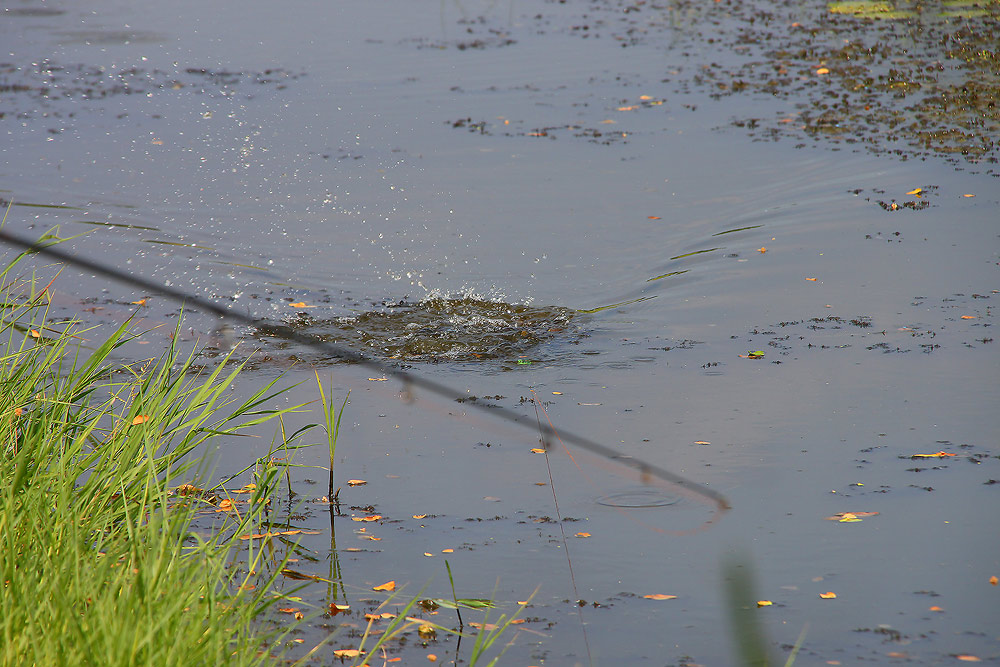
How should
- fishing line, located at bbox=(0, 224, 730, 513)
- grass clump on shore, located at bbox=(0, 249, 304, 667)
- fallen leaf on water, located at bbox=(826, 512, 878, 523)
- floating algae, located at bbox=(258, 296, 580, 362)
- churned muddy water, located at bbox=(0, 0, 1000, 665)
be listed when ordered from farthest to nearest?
floating algae, located at bbox=(258, 296, 580, 362) → fishing line, located at bbox=(0, 224, 730, 513) → fallen leaf on water, located at bbox=(826, 512, 878, 523) → churned muddy water, located at bbox=(0, 0, 1000, 665) → grass clump on shore, located at bbox=(0, 249, 304, 667)

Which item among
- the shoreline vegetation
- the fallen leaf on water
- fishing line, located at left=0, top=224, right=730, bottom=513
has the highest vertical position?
the shoreline vegetation

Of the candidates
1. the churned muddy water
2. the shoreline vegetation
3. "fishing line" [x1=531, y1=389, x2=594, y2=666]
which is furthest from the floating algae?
the shoreline vegetation

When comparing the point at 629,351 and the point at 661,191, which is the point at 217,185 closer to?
the point at 661,191

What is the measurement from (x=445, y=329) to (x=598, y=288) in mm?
1296

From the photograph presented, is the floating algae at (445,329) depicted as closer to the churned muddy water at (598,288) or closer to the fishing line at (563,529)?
the churned muddy water at (598,288)

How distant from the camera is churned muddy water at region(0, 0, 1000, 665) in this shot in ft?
14.1

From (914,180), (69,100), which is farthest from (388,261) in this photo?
(69,100)

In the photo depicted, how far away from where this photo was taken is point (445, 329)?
23.1 ft

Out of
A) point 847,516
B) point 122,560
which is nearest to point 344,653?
point 122,560

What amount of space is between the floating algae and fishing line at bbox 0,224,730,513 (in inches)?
3.9

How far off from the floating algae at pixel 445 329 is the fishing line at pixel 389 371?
0.32ft

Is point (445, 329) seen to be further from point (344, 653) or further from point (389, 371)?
point (344, 653)

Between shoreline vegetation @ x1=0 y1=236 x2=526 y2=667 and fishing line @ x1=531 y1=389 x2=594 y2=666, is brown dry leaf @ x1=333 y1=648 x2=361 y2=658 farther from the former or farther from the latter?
fishing line @ x1=531 y1=389 x2=594 y2=666

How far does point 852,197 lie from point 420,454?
5.28 meters
